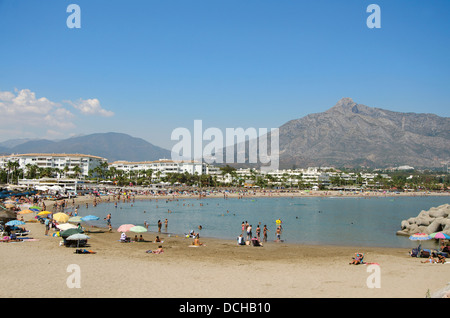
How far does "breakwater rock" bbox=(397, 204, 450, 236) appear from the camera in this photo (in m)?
26.7

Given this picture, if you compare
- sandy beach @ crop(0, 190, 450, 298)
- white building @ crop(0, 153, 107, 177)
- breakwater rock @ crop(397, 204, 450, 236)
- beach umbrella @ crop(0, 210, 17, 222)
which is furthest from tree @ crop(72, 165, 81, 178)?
breakwater rock @ crop(397, 204, 450, 236)

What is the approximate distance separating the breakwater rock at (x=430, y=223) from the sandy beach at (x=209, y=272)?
8042 mm

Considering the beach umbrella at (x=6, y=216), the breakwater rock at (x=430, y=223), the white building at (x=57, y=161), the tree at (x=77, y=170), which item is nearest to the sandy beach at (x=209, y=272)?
the beach umbrella at (x=6, y=216)

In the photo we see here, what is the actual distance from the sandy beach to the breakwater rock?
8.04m

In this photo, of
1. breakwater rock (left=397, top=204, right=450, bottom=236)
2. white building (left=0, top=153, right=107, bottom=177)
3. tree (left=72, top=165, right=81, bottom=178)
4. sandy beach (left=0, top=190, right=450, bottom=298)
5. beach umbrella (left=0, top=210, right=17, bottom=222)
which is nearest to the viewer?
sandy beach (left=0, top=190, right=450, bottom=298)

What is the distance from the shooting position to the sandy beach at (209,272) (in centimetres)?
1085

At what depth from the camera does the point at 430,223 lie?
29.2m

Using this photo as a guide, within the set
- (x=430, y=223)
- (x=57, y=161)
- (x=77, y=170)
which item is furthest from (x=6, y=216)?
(x=57, y=161)

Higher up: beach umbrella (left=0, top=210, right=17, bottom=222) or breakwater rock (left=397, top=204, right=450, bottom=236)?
beach umbrella (left=0, top=210, right=17, bottom=222)

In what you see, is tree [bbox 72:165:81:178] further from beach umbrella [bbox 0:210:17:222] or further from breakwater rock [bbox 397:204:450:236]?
breakwater rock [bbox 397:204:450:236]

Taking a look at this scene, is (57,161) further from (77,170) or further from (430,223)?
(430,223)

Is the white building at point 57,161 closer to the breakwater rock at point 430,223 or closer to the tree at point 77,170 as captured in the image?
the tree at point 77,170

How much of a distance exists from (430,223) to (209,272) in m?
22.7

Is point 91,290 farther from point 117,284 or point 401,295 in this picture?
point 401,295
